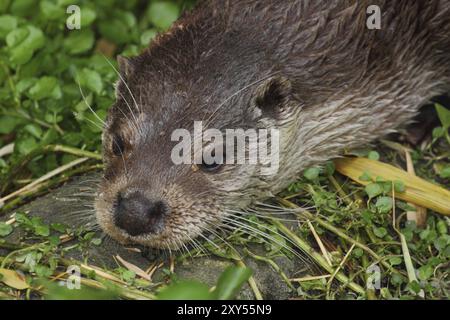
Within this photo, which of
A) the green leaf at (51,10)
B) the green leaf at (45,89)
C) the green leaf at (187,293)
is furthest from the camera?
the green leaf at (51,10)

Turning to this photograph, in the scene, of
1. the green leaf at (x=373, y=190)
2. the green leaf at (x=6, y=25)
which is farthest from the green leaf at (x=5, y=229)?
the green leaf at (x=373, y=190)

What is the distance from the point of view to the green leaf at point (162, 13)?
4.53 meters

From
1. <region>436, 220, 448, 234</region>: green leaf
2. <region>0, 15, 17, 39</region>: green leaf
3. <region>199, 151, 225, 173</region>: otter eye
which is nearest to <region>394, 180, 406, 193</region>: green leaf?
<region>436, 220, 448, 234</region>: green leaf

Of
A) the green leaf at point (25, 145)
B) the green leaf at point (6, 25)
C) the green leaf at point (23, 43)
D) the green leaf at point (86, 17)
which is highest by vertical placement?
the green leaf at point (86, 17)

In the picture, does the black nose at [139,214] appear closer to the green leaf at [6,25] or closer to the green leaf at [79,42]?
the green leaf at [6,25]

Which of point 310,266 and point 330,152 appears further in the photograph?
point 330,152

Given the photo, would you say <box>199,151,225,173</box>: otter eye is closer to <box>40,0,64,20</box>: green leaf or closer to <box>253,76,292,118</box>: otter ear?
<box>253,76,292,118</box>: otter ear

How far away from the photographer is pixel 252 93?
318cm

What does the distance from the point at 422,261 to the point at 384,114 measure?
0.66 m

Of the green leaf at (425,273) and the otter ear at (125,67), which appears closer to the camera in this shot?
the green leaf at (425,273)
